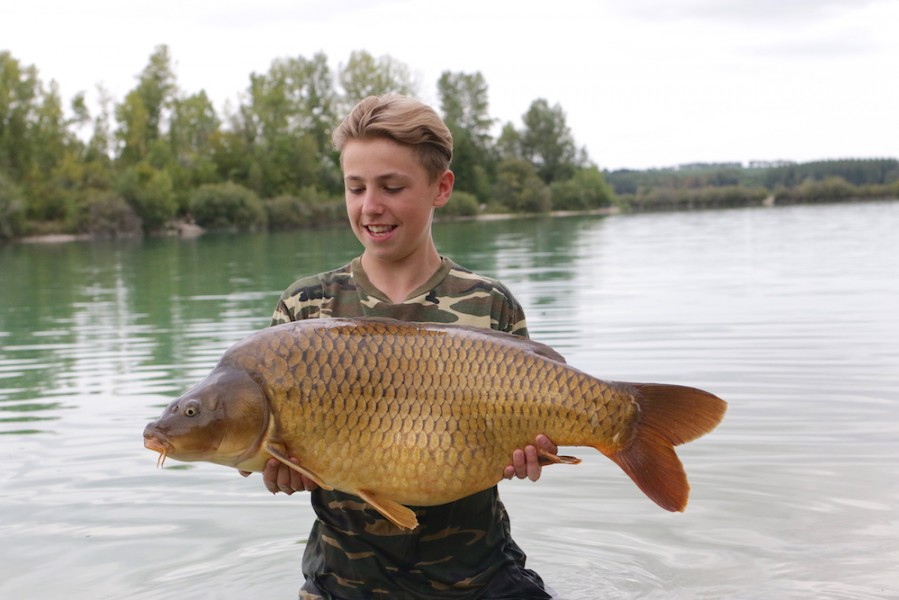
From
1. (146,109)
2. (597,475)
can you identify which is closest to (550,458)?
(597,475)

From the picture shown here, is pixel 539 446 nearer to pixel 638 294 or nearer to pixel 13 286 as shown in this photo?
pixel 638 294

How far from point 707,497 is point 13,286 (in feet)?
67.5

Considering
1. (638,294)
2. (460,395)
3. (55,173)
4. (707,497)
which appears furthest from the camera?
→ (55,173)

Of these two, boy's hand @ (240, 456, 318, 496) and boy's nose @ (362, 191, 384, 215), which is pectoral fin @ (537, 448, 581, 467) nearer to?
boy's hand @ (240, 456, 318, 496)

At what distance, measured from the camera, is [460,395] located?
2.74m

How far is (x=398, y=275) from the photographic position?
3.26m

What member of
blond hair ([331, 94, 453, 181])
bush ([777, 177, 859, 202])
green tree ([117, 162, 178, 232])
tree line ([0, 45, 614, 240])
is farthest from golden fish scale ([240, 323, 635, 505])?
bush ([777, 177, 859, 202])

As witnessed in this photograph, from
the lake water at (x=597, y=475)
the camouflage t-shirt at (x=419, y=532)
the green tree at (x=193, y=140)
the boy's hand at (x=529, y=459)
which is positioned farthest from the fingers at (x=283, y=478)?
the green tree at (x=193, y=140)

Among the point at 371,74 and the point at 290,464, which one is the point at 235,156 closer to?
the point at 371,74

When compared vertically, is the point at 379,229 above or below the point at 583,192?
above

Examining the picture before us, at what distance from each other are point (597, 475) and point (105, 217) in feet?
203

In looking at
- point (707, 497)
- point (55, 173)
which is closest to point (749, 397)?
point (707, 497)

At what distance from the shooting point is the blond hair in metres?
3.12

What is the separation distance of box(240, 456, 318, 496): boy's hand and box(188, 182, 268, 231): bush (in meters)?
67.9
